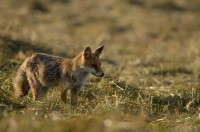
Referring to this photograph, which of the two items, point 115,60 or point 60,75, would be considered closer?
point 60,75

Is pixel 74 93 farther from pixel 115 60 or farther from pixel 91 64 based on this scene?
pixel 115 60

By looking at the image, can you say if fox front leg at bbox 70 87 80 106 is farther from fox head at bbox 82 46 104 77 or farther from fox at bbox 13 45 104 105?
fox head at bbox 82 46 104 77

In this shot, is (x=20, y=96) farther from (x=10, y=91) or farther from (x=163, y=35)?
(x=163, y=35)

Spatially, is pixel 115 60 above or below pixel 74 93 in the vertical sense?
above

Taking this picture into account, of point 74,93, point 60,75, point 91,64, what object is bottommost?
point 74,93

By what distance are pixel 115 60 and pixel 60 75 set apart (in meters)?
7.54

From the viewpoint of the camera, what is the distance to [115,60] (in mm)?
17328

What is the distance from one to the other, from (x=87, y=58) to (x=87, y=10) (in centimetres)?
1842

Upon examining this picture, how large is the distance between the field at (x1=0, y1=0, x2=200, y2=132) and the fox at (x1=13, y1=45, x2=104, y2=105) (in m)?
0.23

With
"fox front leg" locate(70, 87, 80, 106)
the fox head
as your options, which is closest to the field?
"fox front leg" locate(70, 87, 80, 106)

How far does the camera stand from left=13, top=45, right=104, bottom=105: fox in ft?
32.1

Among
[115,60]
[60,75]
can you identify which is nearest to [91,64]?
[60,75]

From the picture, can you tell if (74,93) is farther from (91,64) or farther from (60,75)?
(91,64)

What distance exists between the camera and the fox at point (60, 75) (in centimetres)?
978
